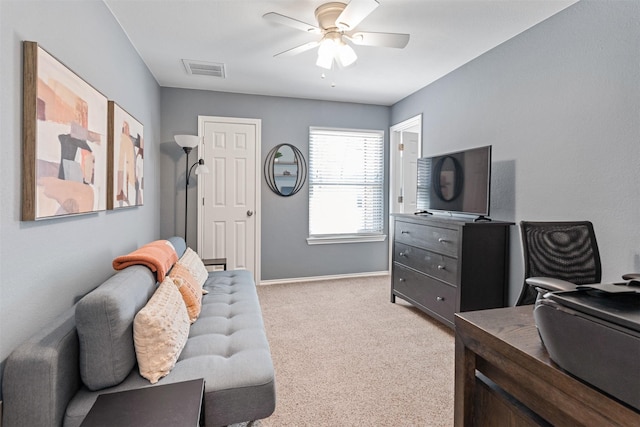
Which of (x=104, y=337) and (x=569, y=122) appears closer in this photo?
(x=104, y=337)

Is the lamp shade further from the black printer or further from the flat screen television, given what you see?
the black printer

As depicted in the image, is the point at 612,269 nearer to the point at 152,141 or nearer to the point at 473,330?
the point at 473,330

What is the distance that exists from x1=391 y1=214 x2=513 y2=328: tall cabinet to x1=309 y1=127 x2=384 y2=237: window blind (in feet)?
5.50

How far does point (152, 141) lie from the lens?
3.62 m

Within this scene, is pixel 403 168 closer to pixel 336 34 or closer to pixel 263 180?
pixel 263 180

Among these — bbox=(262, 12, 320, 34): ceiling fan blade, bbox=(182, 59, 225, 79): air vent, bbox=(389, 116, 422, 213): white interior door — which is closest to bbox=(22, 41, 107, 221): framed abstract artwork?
bbox=(262, 12, 320, 34): ceiling fan blade

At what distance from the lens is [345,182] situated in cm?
469

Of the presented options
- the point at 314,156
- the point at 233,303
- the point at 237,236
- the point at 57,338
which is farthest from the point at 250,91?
the point at 57,338

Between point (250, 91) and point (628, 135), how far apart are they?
3680 mm

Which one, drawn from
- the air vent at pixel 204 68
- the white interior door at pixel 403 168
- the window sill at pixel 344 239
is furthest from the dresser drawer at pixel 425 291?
the air vent at pixel 204 68

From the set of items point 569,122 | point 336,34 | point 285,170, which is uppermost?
point 336,34

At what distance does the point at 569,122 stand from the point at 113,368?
3048mm

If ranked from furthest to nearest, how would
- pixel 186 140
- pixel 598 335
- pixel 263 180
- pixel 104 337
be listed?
pixel 263 180 < pixel 186 140 < pixel 104 337 < pixel 598 335

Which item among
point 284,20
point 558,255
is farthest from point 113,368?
point 558,255
